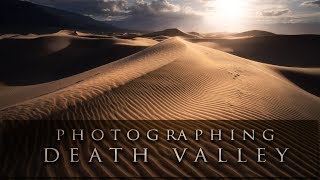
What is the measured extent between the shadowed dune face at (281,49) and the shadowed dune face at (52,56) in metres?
12.3

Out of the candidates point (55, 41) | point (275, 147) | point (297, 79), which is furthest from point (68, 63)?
point (275, 147)


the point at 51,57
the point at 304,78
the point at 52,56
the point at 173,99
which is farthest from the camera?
the point at 52,56

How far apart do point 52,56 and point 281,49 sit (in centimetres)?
2357

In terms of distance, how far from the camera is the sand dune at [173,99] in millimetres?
7395

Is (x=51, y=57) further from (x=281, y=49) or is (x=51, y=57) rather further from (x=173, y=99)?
(x=281, y=49)

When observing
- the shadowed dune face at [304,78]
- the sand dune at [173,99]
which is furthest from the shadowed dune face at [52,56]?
the shadowed dune face at [304,78]

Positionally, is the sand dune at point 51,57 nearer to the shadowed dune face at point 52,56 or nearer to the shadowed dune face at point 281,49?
the shadowed dune face at point 52,56

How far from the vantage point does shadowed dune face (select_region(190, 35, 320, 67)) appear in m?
31.6

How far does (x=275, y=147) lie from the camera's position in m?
6.35

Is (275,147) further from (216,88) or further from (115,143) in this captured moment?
(216,88)

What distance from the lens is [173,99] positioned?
8820mm

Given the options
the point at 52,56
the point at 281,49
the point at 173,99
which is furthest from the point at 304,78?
the point at 52,56

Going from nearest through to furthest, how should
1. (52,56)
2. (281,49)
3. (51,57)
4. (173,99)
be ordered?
(173,99), (51,57), (52,56), (281,49)

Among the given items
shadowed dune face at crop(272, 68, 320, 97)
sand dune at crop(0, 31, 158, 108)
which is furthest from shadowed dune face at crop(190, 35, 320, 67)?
sand dune at crop(0, 31, 158, 108)
